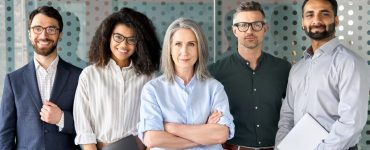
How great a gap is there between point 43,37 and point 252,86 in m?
1.56

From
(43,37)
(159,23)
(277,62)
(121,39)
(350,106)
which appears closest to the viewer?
(350,106)

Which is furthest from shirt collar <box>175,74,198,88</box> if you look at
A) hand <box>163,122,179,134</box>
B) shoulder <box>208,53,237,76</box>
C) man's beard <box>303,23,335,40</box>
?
man's beard <box>303,23,335,40</box>

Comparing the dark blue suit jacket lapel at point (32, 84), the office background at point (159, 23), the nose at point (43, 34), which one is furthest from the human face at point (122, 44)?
the office background at point (159, 23)

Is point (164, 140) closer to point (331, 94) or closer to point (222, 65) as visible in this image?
point (222, 65)

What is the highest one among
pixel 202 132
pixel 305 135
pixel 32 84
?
pixel 32 84

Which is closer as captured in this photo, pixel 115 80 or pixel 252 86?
pixel 115 80

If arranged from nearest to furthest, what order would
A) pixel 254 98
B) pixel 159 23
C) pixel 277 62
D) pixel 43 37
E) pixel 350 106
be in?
pixel 350 106, pixel 43 37, pixel 254 98, pixel 277 62, pixel 159 23

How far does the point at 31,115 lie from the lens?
11.7 ft

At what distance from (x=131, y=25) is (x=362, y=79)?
160cm

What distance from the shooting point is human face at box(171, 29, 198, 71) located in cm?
325

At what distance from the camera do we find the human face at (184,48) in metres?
3.25

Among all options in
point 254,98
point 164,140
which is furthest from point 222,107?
point 254,98

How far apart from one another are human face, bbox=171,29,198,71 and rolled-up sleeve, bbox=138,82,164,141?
0.25 meters

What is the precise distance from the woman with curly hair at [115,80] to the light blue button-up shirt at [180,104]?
25 cm
